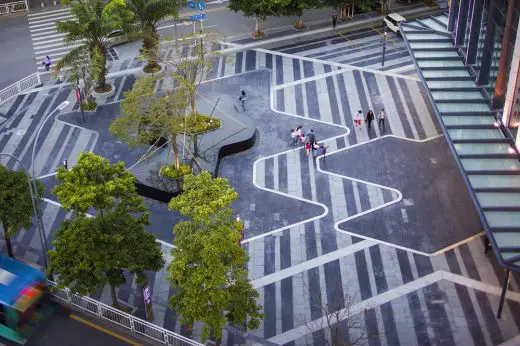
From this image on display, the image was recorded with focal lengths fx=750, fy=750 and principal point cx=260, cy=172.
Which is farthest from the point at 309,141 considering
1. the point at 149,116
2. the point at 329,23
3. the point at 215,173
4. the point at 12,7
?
the point at 12,7

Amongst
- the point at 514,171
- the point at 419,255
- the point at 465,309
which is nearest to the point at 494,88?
the point at 514,171

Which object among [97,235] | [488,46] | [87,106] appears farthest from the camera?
[87,106]

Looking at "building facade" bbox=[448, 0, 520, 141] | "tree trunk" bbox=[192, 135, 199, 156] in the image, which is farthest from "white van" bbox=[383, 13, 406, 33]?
"tree trunk" bbox=[192, 135, 199, 156]

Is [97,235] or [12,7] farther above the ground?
[12,7]

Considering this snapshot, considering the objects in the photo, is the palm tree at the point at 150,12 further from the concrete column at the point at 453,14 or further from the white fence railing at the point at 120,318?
the white fence railing at the point at 120,318

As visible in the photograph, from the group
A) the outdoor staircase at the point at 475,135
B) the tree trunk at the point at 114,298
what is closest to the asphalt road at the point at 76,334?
the tree trunk at the point at 114,298

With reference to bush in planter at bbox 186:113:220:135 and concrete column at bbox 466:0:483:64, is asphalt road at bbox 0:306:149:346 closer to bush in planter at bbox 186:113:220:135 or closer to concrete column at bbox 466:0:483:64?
bush in planter at bbox 186:113:220:135

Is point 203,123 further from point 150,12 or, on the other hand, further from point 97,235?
point 97,235
